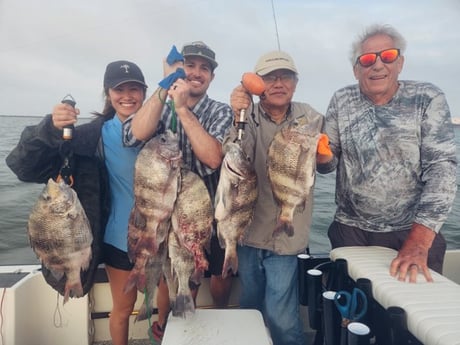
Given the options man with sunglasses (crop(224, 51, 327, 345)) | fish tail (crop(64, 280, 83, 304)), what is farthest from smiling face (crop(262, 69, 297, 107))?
fish tail (crop(64, 280, 83, 304))

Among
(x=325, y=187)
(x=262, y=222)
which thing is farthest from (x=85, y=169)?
(x=325, y=187)

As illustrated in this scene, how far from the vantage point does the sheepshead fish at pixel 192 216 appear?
2.37m

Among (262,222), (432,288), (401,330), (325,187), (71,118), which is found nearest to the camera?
(401,330)

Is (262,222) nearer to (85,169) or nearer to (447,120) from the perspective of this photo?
(85,169)

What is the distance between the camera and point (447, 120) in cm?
291

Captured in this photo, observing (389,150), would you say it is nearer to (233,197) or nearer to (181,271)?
(233,197)

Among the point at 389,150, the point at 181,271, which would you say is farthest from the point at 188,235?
the point at 389,150

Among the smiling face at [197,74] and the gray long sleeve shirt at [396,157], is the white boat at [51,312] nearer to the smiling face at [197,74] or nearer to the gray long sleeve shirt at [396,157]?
the gray long sleeve shirt at [396,157]

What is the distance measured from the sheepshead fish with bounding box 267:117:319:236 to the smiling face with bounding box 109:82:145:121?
45.6 inches

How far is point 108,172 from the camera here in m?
2.88

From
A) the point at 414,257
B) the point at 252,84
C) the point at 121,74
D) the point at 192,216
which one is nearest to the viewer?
the point at 252,84

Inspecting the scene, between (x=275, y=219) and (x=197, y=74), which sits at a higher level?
(x=197, y=74)

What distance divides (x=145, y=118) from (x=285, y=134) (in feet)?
3.10

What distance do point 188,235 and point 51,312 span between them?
1981 millimetres
